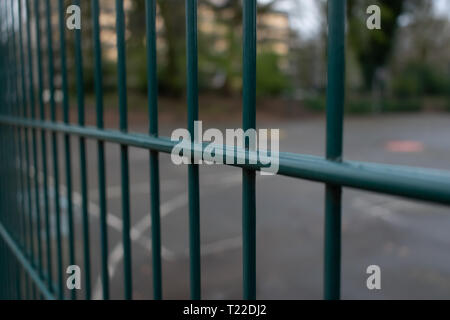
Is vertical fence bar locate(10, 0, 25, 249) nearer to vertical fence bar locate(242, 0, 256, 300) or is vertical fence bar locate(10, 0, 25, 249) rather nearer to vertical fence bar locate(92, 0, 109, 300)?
vertical fence bar locate(92, 0, 109, 300)

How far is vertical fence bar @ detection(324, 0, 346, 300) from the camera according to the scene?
72 centimetres

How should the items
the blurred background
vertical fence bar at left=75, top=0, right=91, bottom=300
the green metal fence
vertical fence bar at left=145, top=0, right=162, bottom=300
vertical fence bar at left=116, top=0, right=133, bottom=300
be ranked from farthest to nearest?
the blurred background
vertical fence bar at left=75, top=0, right=91, bottom=300
vertical fence bar at left=116, top=0, right=133, bottom=300
vertical fence bar at left=145, top=0, right=162, bottom=300
the green metal fence

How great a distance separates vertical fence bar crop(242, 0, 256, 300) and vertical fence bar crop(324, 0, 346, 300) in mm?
Answer: 198

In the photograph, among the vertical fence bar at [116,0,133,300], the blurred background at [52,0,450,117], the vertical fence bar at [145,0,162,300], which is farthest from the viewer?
the blurred background at [52,0,450,117]

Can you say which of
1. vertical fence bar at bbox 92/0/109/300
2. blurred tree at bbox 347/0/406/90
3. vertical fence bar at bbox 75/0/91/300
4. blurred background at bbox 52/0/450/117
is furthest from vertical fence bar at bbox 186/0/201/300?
blurred tree at bbox 347/0/406/90

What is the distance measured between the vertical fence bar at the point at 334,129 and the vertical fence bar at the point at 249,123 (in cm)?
20

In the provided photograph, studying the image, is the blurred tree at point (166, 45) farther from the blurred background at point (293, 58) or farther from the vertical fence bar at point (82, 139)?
the vertical fence bar at point (82, 139)

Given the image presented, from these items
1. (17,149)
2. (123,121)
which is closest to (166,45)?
(17,149)

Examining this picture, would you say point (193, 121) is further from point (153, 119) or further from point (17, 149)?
point (17, 149)

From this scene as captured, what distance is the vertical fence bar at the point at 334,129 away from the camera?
2.36 ft

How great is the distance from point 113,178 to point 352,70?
25.3 metres

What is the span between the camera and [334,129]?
76 centimetres
